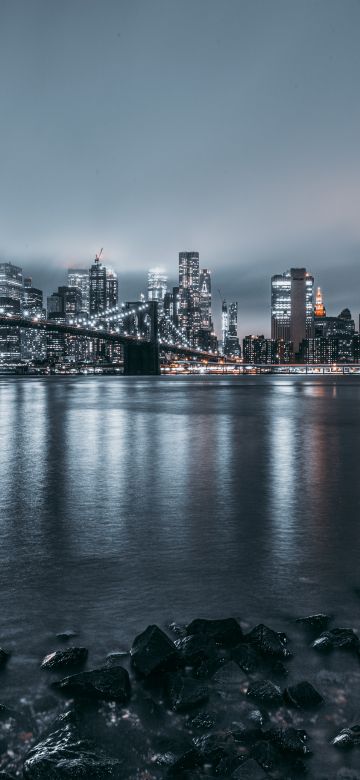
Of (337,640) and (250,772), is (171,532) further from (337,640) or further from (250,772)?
(250,772)

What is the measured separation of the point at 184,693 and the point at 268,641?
0.88 metres

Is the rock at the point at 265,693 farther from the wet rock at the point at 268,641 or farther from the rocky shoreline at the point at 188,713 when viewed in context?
the wet rock at the point at 268,641

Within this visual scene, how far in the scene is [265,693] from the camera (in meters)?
3.87

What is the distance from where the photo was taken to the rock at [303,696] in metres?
3.78

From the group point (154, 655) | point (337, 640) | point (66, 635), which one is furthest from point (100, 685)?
point (337, 640)

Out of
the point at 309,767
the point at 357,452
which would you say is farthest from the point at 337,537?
the point at 357,452

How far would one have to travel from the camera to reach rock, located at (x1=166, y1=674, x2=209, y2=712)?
12.4ft

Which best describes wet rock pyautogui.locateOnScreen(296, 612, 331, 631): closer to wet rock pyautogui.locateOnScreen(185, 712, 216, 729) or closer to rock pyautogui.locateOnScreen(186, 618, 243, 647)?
rock pyautogui.locateOnScreen(186, 618, 243, 647)

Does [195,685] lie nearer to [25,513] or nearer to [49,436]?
[25,513]

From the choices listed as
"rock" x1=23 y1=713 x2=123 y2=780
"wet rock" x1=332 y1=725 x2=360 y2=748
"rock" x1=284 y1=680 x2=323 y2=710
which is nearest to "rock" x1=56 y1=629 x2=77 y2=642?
"rock" x1=23 y1=713 x2=123 y2=780

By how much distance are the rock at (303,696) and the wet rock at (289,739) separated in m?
0.31

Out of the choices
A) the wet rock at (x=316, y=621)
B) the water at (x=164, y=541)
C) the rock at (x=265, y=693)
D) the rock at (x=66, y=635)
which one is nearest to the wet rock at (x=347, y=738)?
the rock at (x=265, y=693)

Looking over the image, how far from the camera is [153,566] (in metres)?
6.51

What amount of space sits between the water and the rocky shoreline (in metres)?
0.31
